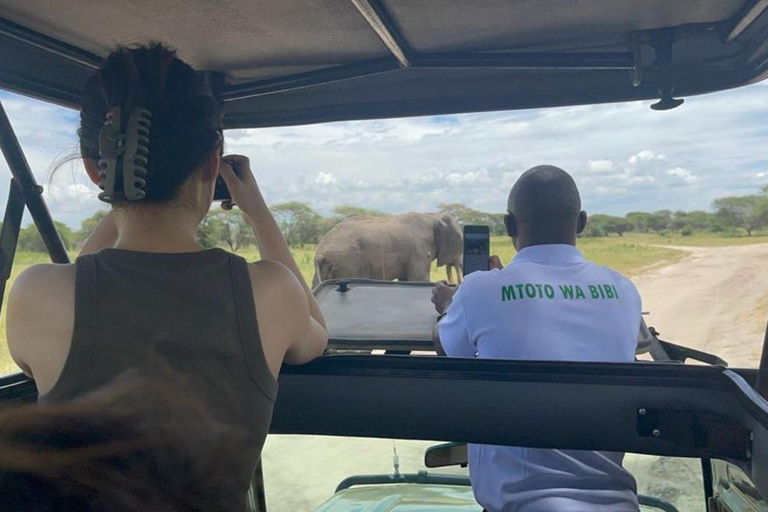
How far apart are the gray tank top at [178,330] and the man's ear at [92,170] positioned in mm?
218

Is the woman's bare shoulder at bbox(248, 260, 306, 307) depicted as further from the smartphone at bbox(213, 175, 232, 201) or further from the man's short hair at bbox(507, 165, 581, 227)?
the man's short hair at bbox(507, 165, 581, 227)

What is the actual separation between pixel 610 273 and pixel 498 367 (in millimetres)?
645

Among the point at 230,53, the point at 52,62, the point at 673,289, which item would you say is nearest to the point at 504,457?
the point at 230,53

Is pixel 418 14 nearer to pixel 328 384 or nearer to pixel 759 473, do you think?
pixel 328 384

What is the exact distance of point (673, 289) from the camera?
10.6 feet

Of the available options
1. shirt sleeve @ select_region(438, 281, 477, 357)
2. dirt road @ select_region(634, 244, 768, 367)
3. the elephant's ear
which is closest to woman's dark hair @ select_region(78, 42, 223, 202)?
shirt sleeve @ select_region(438, 281, 477, 357)

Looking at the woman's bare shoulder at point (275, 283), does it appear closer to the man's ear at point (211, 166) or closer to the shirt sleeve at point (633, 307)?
the man's ear at point (211, 166)

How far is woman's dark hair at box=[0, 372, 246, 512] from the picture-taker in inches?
18.6

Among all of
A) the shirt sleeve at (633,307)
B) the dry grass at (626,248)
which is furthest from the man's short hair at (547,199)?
the shirt sleeve at (633,307)

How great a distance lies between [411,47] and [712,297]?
90.4 inches

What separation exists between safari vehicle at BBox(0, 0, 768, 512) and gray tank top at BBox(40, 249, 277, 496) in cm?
32

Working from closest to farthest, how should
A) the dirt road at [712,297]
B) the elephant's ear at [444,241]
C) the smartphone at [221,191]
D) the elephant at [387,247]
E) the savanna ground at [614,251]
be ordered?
the smartphone at [221,191], the savanna ground at [614,251], the dirt road at [712,297], the elephant's ear at [444,241], the elephant at [387,247]

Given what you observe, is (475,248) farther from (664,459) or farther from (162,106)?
(162,106)

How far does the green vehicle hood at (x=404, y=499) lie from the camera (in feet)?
7.00
